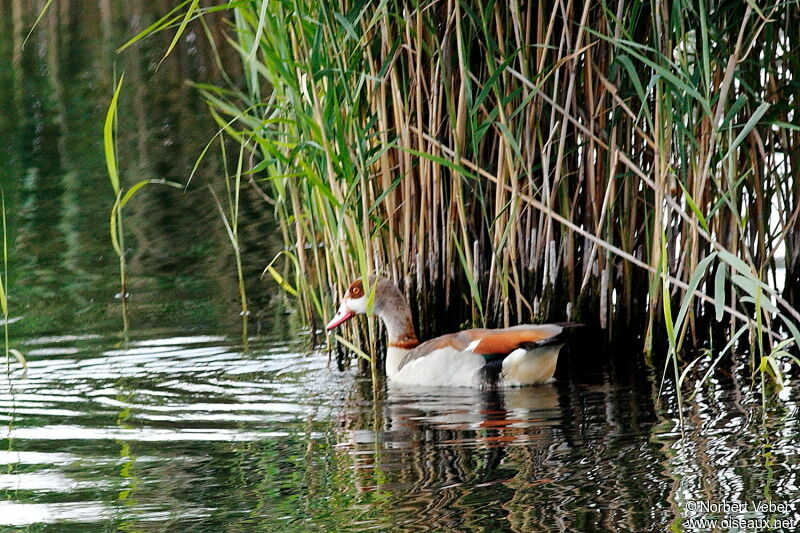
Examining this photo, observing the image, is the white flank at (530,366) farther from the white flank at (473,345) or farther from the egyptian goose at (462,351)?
the white flank at (473,345)

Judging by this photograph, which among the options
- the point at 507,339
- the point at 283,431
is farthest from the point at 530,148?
the point at 283,431

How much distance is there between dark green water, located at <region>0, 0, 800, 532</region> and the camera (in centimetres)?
422

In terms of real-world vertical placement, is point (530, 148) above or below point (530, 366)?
above

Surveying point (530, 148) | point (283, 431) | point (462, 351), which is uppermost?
point (530, 148)

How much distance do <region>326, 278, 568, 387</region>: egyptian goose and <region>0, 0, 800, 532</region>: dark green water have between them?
0.34ft

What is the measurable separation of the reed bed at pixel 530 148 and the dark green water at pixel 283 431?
485 millimetres

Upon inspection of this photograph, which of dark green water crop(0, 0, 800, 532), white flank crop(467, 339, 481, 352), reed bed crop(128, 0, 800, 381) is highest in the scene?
reed bed crop(128, 0, 800, 381)

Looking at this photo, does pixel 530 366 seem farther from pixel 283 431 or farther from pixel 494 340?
pixel 283 431

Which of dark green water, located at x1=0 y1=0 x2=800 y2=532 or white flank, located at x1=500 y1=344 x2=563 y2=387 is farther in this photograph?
white flank, located at x1=500 y1=344 x2=563 y2=387

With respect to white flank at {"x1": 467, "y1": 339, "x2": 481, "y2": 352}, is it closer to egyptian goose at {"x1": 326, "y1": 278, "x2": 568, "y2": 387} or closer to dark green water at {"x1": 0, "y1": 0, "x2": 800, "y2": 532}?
egyptian goose at {"x1": 326, "y1": 278, "x2": 568, "y2": 387}

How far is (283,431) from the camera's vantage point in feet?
17.6

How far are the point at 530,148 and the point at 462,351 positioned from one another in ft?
3.23

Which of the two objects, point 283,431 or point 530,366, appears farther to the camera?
point 530,366

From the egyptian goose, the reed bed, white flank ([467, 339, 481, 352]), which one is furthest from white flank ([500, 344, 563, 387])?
the reed bed
